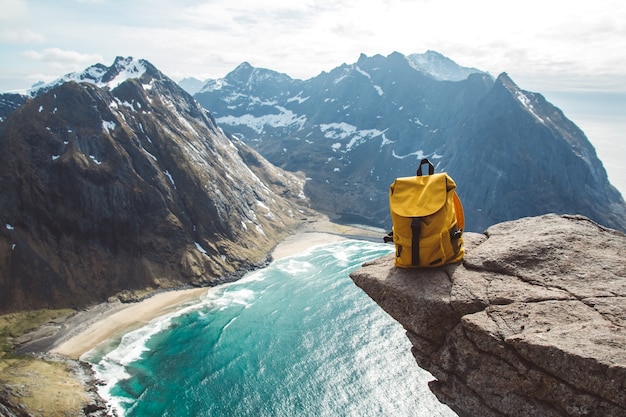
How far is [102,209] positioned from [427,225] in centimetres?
13164

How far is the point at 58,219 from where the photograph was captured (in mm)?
116312

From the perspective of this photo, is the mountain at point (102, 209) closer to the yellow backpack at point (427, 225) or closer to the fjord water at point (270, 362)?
the fjord water at point (270, 362)

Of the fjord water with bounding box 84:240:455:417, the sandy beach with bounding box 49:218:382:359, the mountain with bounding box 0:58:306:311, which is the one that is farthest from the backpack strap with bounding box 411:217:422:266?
the mountain with bounding box 0:58:306:311

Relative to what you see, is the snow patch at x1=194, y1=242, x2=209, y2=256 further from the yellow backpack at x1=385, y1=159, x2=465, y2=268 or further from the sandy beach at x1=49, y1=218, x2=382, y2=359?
the yellow backpack at x1=385, y1=159, x2=465, y2=268

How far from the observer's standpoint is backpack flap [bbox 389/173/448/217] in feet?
42.9

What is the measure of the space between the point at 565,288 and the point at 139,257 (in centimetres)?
12616

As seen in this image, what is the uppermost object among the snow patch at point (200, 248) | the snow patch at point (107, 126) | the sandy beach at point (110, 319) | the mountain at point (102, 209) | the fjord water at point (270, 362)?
the snow patch at point (107, 126)

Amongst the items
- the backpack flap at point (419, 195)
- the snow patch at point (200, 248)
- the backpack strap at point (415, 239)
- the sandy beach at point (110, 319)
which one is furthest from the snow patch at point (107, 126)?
the backpack strap at point (415, 239)

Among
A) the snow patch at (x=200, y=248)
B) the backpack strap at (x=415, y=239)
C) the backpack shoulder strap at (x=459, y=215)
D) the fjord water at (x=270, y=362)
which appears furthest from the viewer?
the snow patch at (x=200, y=248)

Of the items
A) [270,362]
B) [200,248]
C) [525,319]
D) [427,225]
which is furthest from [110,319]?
[525,319]

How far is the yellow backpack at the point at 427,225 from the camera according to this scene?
1291 cm

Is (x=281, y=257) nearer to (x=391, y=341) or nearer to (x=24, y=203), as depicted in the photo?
(x=391, y=341)

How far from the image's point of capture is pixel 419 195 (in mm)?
13586

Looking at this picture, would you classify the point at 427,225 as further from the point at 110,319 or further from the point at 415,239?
the point at 110,319
